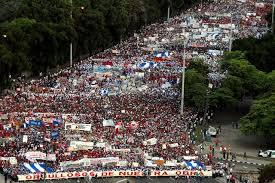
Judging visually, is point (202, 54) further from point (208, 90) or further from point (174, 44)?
point (208, 90)

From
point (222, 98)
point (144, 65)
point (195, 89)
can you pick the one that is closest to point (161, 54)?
point (144, 65)

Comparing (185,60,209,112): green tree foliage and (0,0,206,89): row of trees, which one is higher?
(0,0,206,89): row of trees

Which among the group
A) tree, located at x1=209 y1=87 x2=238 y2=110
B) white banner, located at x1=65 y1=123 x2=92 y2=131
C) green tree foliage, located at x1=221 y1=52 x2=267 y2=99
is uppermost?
green tree foliage, located at x1=221 y1=52 x2=267 y2=99

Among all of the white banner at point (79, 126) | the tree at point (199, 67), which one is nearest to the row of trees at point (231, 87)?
the tree at point (199, 67)

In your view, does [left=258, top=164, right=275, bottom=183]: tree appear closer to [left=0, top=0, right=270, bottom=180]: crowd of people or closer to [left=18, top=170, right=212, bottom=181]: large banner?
[left=18, top=170, right=212, bottom=181]: large banner

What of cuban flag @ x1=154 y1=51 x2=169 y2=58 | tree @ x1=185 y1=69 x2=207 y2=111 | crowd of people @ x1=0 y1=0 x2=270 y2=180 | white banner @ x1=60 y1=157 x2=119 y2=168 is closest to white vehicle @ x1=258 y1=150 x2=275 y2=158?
crowd of people @ x1=0 y1=0 x2=270 y2=180

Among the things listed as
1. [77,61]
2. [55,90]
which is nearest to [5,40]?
[55,90]

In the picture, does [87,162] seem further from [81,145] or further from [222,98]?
[222,98]
